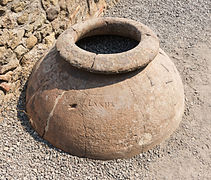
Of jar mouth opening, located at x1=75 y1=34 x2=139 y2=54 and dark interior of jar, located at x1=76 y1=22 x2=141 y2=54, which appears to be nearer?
dark interior of jar, located at x1=76 y1=22 x2=141 y2=54

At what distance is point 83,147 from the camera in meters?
2.96

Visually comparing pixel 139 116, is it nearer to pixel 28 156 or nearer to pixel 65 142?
pixel 65 142

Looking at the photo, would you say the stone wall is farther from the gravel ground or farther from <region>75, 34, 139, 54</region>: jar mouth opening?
<region>75, 34, 139, 54</region>: jar mouth opening

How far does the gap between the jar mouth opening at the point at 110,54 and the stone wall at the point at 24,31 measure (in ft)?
2.36

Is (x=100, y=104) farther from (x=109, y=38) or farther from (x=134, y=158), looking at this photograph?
(x=109, y=38)

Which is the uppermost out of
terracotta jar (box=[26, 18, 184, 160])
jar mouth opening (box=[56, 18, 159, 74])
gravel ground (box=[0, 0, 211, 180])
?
jar mouth opening (box=[56, 18, 159, 74])

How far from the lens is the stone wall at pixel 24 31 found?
339 centimetres

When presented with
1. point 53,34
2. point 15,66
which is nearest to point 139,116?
point 15,66

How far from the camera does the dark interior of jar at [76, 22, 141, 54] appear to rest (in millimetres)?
3375

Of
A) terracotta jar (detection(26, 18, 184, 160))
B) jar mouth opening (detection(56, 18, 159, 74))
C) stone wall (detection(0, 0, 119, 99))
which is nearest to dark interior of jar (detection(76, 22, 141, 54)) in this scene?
jar mouth opening (detection(56, 18, 159, 74))

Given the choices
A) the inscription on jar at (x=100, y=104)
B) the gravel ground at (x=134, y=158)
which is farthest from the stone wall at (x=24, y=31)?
the inscription on jar at (x=100, y=104)

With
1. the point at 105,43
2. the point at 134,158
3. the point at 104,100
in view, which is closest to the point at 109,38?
the point at 105,43

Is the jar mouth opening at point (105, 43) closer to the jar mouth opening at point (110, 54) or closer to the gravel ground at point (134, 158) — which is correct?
the jar mouth opening at point (110, 54)

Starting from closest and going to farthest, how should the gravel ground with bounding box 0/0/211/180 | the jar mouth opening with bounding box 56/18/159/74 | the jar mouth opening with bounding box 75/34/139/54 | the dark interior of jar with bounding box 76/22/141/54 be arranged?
the jar mouth opening with bounding box 56/18/159/74
the gravel ground with bounding box 0/0/211/180
the dark interior of jar with bounding box 76/22/141/54
the jar mouth opening with bounding box 75/34/139/54
